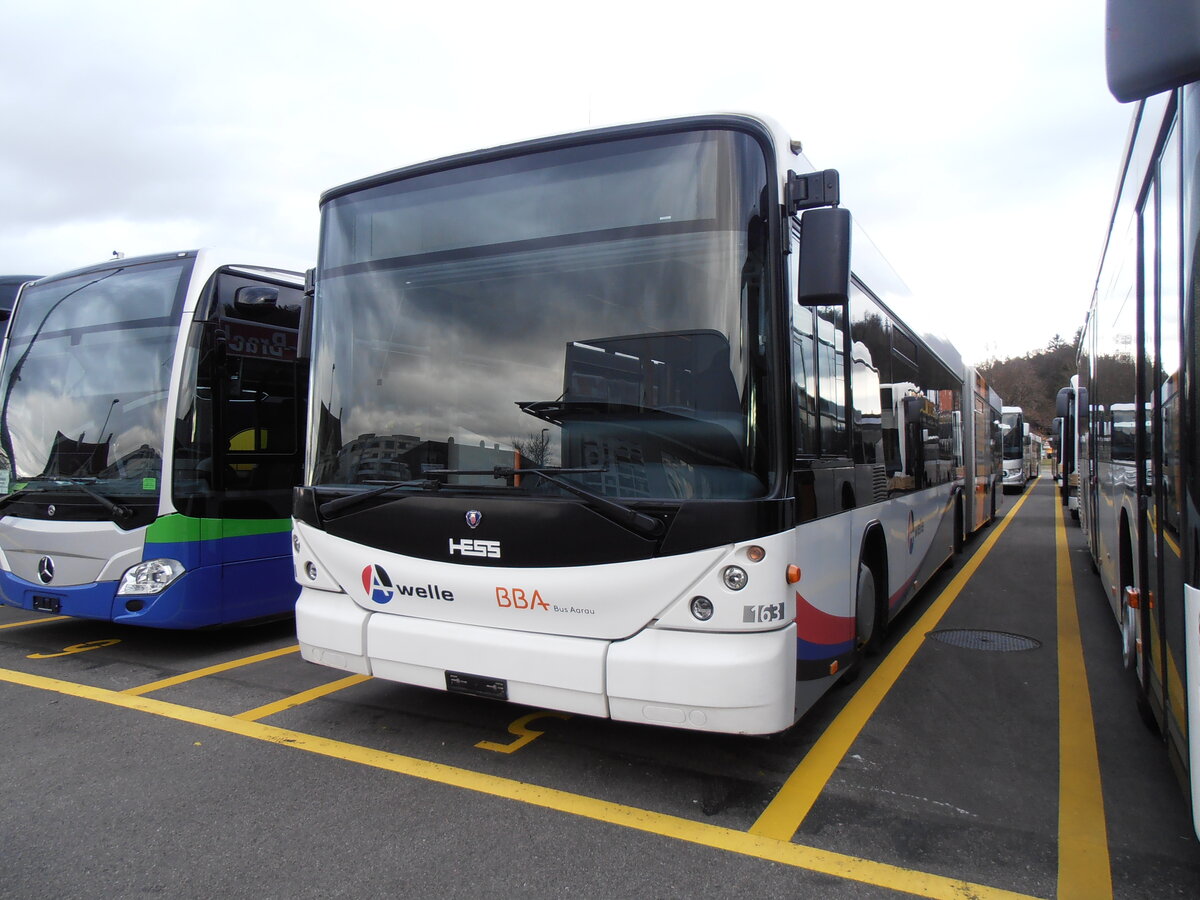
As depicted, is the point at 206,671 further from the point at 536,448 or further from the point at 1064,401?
the point at 1064,401

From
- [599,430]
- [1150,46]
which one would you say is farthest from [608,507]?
[1150,46]

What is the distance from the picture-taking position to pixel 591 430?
3.54 metres

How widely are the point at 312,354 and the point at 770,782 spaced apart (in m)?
3.27

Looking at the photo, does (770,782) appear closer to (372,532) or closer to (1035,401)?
(372,532)

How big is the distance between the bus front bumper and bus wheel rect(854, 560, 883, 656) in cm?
152

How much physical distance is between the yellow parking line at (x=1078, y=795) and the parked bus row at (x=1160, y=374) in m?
0.33

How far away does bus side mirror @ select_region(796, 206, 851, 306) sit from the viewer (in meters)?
3.44

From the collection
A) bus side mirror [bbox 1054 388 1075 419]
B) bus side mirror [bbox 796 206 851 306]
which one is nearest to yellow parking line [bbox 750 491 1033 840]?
bus side mirror [bbox 796 206 851 306]

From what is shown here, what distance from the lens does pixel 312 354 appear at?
4500 mm

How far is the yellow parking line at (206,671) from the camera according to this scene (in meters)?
5.31

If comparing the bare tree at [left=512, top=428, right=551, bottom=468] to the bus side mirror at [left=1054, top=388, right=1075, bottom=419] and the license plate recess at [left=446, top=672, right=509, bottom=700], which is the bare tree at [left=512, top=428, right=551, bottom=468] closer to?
the license plate recess at [left=446, top=672, right=509, bottom=700]

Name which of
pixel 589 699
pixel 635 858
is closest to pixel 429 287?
pixel 589 699

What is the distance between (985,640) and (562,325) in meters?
5.07

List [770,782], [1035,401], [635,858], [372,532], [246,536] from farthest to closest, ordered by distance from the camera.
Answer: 1. [1035,401]
2. [246,536]
3. [372,532]
4. [770,782]
5. [635,858]
